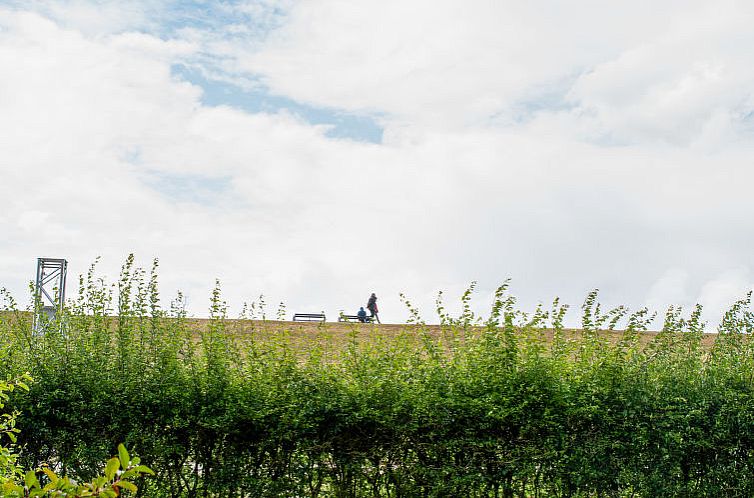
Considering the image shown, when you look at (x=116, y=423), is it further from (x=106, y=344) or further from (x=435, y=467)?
(x=435, y=467)

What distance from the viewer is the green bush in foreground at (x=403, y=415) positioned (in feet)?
26.5

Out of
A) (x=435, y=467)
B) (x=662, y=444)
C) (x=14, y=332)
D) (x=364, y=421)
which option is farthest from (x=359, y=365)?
(x=14, y=332)

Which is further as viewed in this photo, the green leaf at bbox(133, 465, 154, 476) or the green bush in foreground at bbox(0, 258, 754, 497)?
the green bush in foreground at bbox(0, 258, 754, 497)

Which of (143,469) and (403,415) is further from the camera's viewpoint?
(403,415)

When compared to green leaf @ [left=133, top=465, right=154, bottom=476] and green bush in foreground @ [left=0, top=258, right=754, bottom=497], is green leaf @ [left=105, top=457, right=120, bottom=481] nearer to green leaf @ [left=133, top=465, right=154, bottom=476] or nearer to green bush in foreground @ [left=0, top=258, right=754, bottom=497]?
green leaf @ [left=133, top=465, right=154, bottom=476]

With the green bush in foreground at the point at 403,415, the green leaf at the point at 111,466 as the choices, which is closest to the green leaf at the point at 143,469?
the green leaf at the point at 111,466

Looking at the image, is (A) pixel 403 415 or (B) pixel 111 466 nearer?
(B) pixel 111 466

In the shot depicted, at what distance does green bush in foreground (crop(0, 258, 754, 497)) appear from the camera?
8.08 m

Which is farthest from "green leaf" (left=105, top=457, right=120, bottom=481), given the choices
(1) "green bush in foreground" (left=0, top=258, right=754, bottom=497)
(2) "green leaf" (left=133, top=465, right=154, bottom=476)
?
(1) "green bush in foreground" (left=0, top=258, right=754, bottom=497)

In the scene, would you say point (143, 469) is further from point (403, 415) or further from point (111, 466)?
point (403, 415)

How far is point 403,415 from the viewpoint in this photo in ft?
26.5

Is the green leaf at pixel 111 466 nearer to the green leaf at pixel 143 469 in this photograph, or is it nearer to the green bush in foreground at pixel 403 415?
the green leaf at pixel 143 469

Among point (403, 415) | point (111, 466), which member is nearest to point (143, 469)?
point (111, 466)

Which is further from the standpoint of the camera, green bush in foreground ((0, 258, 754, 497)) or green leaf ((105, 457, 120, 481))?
green bush in foreground ((0, 258, 754, 497))
